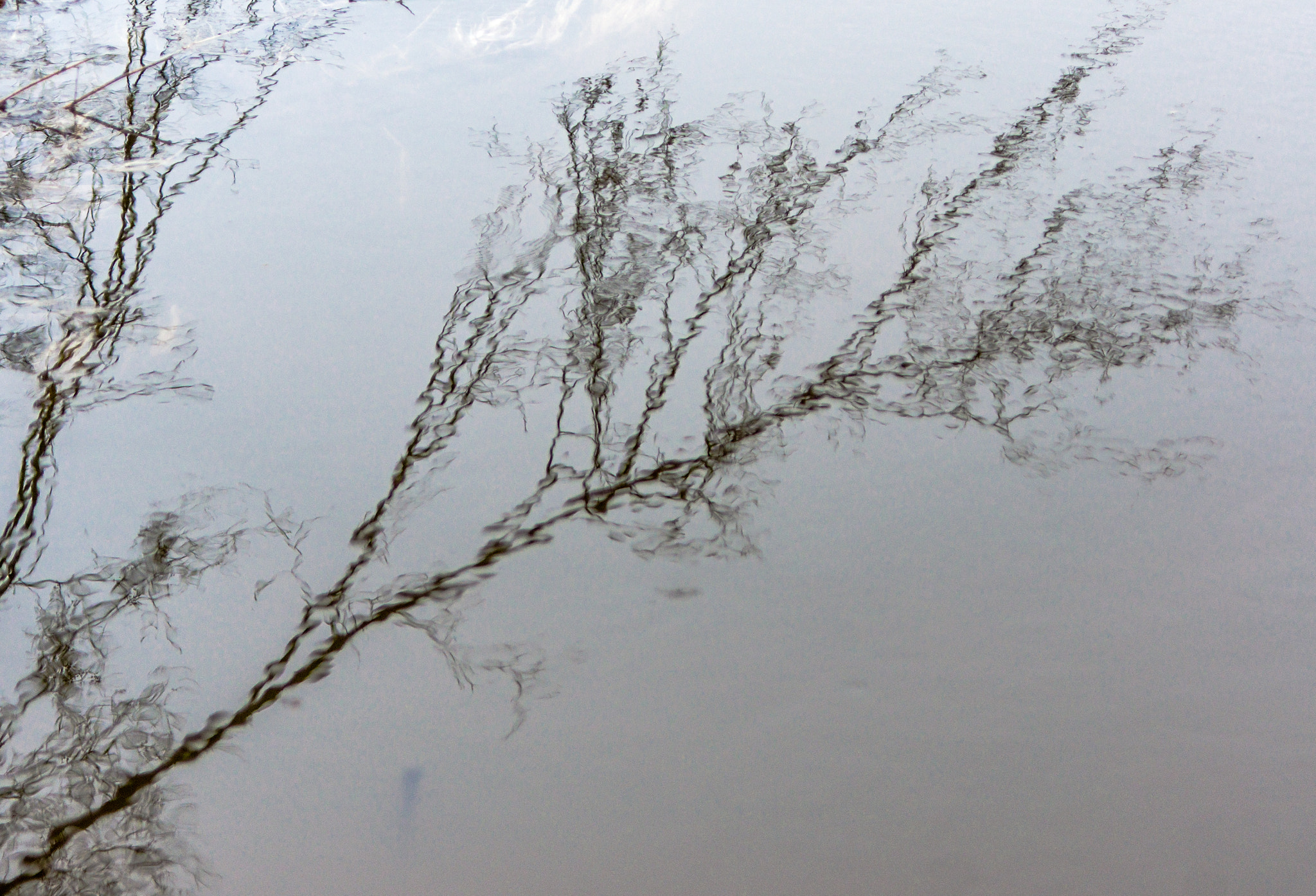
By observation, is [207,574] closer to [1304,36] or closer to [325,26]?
[325,26]

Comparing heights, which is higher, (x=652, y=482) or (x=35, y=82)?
(x=35, y=82)

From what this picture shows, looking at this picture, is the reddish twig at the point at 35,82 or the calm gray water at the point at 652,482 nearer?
the calm gray water at the point at 652,482

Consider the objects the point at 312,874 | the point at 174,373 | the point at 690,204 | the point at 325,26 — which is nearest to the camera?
the point at 312,874

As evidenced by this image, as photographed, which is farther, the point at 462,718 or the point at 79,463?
the point at 79,463

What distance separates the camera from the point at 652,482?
2279 mm

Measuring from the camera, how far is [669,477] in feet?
7.54

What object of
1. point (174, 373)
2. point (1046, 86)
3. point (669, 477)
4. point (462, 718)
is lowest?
point (462, 718)

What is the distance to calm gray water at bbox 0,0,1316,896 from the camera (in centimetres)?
167

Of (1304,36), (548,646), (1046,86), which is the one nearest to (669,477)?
(548,646)

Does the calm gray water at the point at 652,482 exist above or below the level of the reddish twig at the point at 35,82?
below

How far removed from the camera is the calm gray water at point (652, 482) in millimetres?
1671

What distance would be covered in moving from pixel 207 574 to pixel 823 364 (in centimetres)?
160

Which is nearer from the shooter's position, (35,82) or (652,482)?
(652,482)

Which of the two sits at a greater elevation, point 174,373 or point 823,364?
point 174,373
